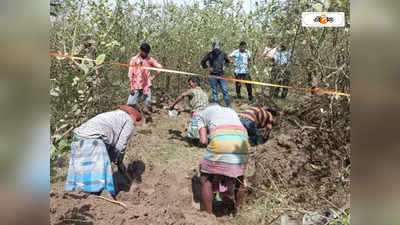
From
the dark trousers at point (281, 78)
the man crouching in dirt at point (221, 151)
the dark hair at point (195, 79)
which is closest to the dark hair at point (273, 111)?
the dark trousers at point (281, 78)

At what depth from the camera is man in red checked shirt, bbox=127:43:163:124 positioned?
10.4 ft

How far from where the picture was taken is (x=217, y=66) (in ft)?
10.6

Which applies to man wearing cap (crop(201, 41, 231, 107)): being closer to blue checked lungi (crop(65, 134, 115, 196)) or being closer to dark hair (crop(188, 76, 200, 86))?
dark hair (crop(188, 76, 200, 86))

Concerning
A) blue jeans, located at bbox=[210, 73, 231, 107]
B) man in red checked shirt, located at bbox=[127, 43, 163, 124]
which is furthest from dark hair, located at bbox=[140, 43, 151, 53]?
blue jeans, located at bbox=[210, 73, 231, 107]

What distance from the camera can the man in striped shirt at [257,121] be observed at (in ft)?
10.3

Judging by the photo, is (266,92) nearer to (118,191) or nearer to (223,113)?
(223,113)

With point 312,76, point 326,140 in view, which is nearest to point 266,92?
point 312,76

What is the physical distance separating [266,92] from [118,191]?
1.72m

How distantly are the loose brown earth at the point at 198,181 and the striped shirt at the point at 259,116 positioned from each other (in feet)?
0.27

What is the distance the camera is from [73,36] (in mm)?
3127
